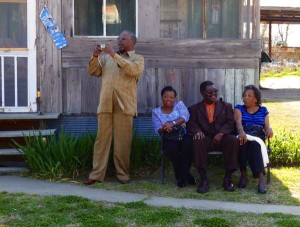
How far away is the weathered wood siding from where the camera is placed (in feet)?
25.3

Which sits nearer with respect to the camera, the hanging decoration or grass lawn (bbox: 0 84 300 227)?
grass lawn (bbox: 0 84 300 227)

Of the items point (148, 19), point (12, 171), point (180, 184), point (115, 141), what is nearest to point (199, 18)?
point (148, 19)

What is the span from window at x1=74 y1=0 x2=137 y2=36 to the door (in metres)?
0.72

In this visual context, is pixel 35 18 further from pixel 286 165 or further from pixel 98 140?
pixel 286 165

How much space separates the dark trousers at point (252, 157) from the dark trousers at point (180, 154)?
0.62 metres

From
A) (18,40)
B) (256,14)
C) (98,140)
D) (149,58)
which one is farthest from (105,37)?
(256,14)

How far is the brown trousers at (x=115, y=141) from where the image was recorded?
6734mm

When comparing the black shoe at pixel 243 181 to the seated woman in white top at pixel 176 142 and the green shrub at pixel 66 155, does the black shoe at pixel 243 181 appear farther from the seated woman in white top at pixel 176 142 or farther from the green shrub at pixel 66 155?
the green shrub at pixel 66 155

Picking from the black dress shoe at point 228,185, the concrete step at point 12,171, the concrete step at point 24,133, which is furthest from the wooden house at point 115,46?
the black dress shoe at point 228,185

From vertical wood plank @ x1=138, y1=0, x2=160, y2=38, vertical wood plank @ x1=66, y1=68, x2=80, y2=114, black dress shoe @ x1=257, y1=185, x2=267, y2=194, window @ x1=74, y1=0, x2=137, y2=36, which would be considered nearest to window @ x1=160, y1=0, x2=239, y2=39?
vertical wood plank @ x1=138, y1=0, x2=160, y2=38

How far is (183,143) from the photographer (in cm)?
666

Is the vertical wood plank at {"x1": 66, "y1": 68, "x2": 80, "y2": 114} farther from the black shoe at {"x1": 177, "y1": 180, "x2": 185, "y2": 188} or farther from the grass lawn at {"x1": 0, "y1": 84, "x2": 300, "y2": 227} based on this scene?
the black shoe at {"x1": 177, "y1": 180, "x2": 185, "y2": 188}

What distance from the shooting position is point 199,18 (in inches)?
315

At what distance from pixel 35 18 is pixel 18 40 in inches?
15.7
